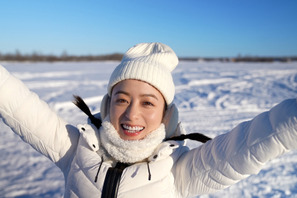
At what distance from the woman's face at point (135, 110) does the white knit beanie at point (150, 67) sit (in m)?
0.04

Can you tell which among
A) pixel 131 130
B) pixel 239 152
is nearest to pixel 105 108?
pixel 131 130

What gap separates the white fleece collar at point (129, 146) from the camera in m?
1.14

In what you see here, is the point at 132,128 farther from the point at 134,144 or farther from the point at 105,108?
the point at 105,108

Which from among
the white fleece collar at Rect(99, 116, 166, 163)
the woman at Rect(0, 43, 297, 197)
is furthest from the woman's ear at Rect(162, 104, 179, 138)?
the white fleece collar at Rect(99, 116, 166, 163)

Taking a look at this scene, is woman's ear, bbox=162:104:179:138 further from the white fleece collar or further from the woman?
the white fleece collar

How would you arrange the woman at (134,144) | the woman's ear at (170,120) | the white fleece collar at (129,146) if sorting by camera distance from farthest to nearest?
the woman's ear at (170,120) → the white fleece collar at (129,146) → the woman at (134,144)

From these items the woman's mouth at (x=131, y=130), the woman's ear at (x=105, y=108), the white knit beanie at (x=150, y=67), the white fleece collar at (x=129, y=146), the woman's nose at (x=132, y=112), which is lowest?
the white fleece collar at (x=129, y=146)

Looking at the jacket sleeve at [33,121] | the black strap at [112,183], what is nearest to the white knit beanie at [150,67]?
the jacket sleeve at [33,121]

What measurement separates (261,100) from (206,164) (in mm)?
5574

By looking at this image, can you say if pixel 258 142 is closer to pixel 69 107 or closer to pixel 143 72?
pixel 143 72

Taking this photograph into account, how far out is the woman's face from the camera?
1173mm

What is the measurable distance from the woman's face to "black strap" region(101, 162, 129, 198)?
0.18 metres

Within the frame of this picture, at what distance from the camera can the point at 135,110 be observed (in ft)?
3.82

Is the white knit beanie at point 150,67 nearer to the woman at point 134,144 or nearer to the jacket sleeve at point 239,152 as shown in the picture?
the woman at point 134,144
